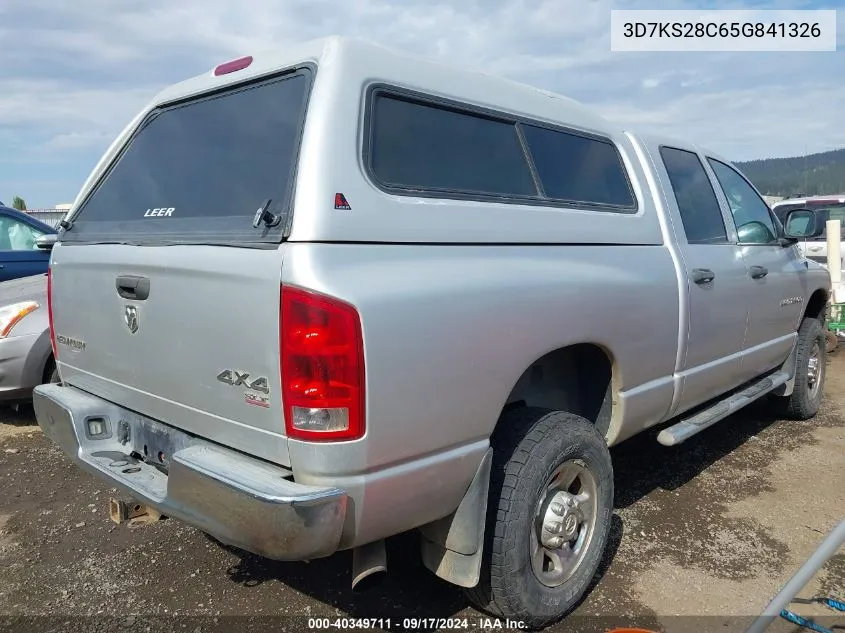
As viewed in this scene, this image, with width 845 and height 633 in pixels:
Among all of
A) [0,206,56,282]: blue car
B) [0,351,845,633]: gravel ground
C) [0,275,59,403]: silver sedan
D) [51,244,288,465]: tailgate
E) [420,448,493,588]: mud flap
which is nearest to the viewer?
[51,244,288,465]: tailgate

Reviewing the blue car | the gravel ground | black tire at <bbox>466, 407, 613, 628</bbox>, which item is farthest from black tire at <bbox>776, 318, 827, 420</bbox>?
the blue car

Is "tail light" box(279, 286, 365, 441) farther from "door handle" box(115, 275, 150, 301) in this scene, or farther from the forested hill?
the forested hill

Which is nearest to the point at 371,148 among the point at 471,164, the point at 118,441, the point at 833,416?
the point at 471,164

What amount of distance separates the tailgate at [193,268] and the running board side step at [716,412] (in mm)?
2154

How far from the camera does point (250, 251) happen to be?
80.4 inches

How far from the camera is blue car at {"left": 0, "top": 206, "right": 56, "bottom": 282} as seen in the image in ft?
22.2

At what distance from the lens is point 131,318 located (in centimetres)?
246

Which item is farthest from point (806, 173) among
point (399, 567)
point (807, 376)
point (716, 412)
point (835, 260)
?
point (399, 567)

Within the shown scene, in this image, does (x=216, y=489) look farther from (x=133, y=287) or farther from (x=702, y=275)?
(x=702, y=275)

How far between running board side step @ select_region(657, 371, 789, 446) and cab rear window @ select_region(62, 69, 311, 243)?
7.56ft

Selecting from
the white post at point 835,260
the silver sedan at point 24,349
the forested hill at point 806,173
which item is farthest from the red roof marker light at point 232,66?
the forested hill at point 806,173

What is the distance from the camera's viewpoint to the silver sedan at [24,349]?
4793mm

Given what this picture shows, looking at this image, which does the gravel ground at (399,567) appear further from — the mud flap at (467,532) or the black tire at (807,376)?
the black tire at (807,376)

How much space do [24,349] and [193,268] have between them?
338 cm
